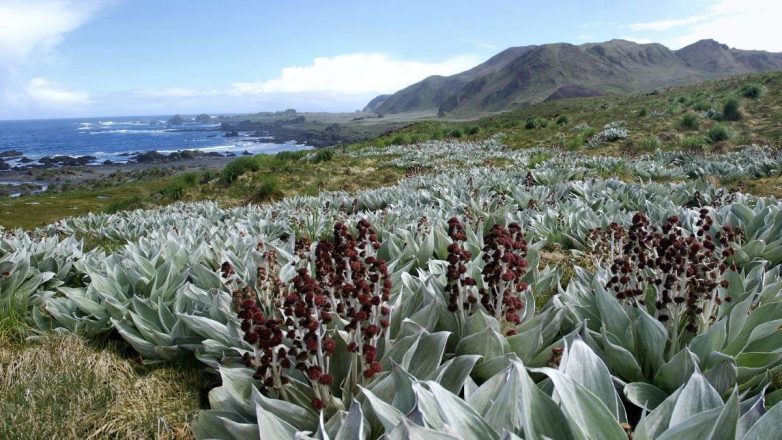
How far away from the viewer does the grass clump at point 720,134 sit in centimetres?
1609

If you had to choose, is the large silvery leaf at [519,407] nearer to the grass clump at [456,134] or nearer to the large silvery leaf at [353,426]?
the large silvery leaf at [353,426]

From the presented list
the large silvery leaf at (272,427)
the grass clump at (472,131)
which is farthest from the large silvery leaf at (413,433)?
the grass clump at (472,131)

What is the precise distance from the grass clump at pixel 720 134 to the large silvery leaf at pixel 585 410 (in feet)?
58.3

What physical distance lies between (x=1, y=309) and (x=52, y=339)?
0.64 m

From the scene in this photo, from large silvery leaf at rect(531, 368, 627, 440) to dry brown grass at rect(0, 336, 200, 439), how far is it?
180cm

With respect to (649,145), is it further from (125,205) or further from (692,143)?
(125,205)

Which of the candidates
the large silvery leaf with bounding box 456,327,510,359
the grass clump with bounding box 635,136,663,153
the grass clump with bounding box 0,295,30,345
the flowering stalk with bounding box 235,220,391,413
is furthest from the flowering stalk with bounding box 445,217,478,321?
the grass clump with bounding box 635,136,663,153

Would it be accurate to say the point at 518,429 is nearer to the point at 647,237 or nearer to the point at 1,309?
the point at 647,237

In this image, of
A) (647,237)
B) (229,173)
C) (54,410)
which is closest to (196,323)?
(54,410)

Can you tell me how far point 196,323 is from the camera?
284cm

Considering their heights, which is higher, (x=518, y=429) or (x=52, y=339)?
(x=518, y=429)

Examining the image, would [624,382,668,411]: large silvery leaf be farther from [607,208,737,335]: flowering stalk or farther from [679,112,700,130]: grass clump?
[679,112,700,130]: grass clump

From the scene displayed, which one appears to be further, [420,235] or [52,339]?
[420,235]

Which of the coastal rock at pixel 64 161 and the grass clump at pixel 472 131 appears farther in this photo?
the coastal rock at pixel 64 161
